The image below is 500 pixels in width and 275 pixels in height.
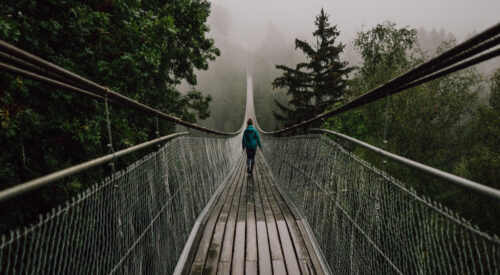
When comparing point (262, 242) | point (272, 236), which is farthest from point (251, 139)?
point (262, 242)

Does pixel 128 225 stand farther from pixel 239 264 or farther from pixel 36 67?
pixel 239 264

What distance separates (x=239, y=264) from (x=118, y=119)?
338 cm

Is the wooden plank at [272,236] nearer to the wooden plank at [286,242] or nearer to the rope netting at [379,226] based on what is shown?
the wooden plank at [286,242]

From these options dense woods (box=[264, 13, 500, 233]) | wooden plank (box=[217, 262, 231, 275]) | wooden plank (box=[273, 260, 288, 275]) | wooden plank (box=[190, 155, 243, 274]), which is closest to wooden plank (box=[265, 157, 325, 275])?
wooden plank (box=[273, 260, 288, 275])

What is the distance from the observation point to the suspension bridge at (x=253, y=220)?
0.73 metres

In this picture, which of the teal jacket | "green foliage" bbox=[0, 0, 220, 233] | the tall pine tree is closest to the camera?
"green foliage" bbox=[0, 0, 220, 233]

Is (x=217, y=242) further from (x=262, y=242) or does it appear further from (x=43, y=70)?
(x=43, y=70)

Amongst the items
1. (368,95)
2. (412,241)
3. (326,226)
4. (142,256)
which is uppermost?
(368,95)

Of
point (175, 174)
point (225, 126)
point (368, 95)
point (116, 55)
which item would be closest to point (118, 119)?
point (116, 55)

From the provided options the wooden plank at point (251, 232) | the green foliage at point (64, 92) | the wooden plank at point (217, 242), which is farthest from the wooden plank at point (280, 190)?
the green foliage at point (64, 92)

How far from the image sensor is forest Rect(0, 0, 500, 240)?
10.7 ft

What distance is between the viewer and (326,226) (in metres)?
2.06

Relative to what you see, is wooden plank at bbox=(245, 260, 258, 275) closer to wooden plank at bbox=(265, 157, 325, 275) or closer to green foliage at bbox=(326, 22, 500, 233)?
wooden plank at bbox=(265, 157, 325, 275)

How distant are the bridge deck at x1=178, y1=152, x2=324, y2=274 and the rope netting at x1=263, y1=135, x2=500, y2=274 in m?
0.21
